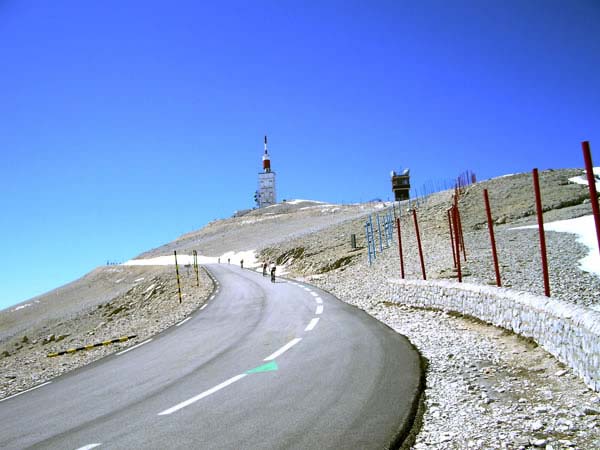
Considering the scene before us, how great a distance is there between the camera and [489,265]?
17969mm

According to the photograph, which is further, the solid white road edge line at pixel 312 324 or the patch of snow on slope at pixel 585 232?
the patch of snow on slope at pixel 585 232

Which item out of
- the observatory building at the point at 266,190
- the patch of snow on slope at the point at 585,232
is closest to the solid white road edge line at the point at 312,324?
the patch of snow on slope at the point at 585,232

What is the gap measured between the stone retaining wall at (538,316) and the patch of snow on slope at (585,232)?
20.6 ft

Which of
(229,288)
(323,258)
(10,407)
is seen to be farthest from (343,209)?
(10,407)

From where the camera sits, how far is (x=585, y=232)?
2361cm

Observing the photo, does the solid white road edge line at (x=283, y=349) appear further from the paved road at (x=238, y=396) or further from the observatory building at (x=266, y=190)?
the observatory building at (x=266, y=190)

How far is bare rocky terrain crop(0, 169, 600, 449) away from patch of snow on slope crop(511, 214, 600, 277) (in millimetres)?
463

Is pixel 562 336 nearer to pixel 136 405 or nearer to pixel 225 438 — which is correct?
pixel 225 438

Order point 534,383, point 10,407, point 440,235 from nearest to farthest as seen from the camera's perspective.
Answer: point 534,383 → point 10,407 → point 440,235

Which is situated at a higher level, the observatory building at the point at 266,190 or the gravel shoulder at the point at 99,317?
the observatory building at the point at 266,190

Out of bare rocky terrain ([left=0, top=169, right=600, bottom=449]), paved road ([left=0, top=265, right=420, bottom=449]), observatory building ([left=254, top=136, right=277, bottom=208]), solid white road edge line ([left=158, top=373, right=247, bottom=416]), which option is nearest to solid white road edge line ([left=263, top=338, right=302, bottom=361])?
paved road ([left=0, top=265, right=420, bottom=449])

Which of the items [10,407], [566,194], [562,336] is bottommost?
[10,407]

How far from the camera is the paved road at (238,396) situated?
5.00 metres

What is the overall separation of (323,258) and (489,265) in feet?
62.6
